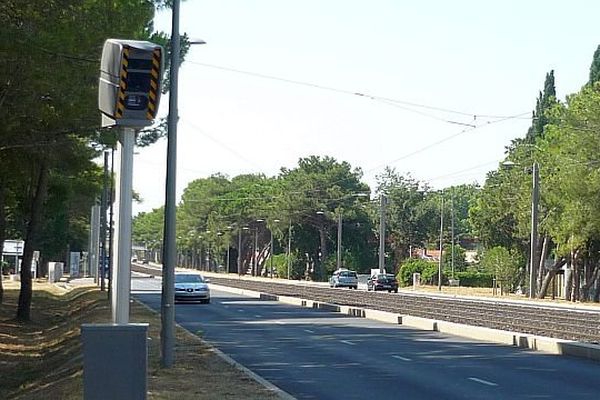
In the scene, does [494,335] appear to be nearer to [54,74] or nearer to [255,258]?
[54,74]

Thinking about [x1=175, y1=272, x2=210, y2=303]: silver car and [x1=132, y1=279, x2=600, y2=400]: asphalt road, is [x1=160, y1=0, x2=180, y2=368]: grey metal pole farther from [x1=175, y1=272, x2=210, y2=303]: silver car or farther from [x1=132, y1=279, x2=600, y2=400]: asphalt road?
[x1=175, y1=272, x2=210, y2=303]: silver car

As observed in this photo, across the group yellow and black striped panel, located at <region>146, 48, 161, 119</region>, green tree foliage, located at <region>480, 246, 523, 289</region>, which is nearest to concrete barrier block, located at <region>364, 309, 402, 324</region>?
yellow and black striped panel, located at <region>146, 48, 161, 119</region>

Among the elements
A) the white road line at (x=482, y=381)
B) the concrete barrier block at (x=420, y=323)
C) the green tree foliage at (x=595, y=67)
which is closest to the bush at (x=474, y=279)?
the green tree foliage at (x=595, y=67)

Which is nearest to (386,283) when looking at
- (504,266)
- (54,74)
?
(504,266)

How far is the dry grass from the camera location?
55.4 ft

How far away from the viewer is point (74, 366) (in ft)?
72.9

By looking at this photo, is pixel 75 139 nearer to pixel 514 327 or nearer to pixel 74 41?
pixel 74 41

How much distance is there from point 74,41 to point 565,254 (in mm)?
55301

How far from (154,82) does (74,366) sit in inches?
476

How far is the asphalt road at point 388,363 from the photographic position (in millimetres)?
18078

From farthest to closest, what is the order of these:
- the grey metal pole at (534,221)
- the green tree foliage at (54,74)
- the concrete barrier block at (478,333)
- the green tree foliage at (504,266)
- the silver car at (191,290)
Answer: the green tree foliage at (504,266) → the grey metal pole at (534,221) → the silver car at (191,290) → the concrete barrier block at (478,333) → the green tree foliage at (54,74)

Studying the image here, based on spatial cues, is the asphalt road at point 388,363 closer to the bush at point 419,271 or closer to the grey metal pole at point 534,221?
the grey metal pole at point 534,221

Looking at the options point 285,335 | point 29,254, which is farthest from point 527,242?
point 285,335

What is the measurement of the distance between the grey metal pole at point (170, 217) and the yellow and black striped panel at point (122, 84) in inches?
336
